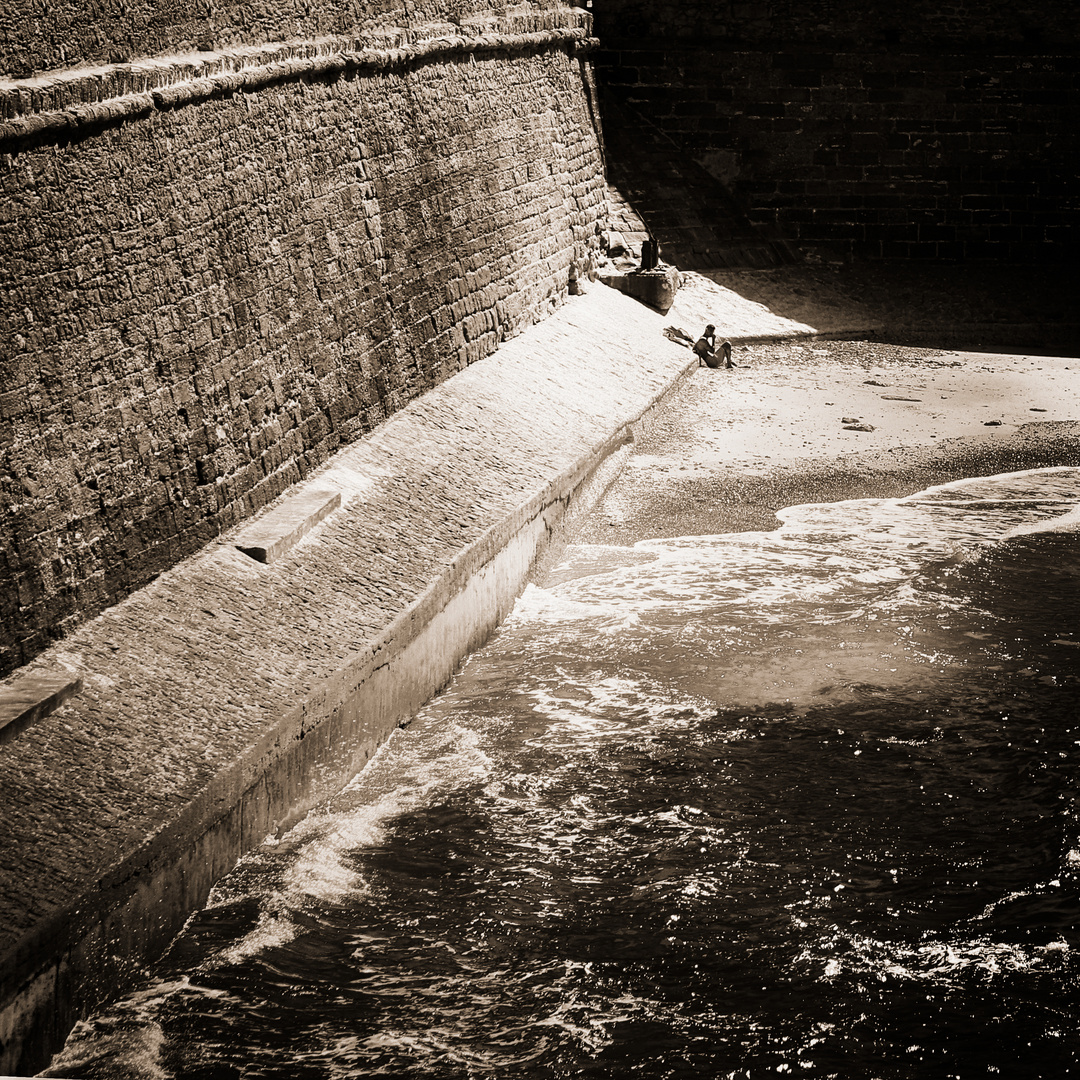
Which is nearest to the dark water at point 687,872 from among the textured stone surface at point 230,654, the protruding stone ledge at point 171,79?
the textured stone surface at point 230,654

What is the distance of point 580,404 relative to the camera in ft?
33.1

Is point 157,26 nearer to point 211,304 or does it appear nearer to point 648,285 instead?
point 211,304

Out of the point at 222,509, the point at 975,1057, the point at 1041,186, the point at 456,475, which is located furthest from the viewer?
the point at 1041,186

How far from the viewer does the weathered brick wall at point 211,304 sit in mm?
4797

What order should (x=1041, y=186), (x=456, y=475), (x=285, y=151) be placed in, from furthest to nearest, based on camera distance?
(x=1041, y=186), (x=456, y=475), (x=285, y=151)

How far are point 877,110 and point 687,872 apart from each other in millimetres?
12876

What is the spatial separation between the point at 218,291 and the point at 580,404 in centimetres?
436

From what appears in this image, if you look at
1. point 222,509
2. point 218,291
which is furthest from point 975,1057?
point 218,291

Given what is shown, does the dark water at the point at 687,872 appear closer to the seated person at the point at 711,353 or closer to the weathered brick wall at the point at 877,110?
the seated person at the point at 711,353

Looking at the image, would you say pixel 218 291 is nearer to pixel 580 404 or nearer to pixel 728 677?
pixel 728 677

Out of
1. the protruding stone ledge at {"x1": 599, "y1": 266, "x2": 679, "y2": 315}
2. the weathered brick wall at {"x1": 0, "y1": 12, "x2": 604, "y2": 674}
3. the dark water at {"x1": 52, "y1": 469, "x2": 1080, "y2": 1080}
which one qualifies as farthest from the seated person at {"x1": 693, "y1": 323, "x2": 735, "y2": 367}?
the dark water at {"x1": 52, "y1": 469, "x2": 1080, "y2": 1080}

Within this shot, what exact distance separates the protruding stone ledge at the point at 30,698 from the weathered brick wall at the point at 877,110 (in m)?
12.8

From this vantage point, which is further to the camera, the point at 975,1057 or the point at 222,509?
the point at 222,509

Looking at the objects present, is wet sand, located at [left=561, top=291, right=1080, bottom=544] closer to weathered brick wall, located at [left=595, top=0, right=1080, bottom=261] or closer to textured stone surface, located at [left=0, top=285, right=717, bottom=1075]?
textured stone surface, located at [left=0, top=285, right=717, bottom=1075]
